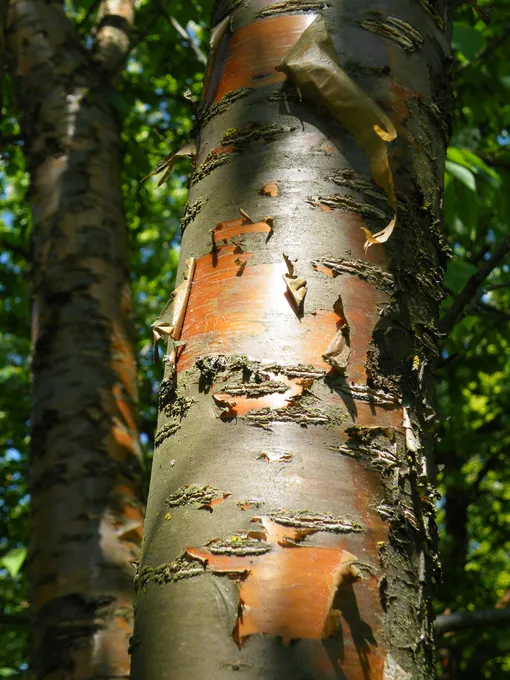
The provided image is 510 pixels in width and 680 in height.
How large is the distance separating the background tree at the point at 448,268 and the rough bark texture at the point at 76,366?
0.81 feet

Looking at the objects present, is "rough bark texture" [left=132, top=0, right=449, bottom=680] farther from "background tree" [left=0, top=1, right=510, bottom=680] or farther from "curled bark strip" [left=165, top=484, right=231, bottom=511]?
"background tree" [left=0, top=1, right=510, bottom=680]

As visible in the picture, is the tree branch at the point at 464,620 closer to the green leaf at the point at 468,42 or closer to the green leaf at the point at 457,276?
the green leaf at the point at 457,276

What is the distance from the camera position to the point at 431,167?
4.24 feet

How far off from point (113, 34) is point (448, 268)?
2115mm

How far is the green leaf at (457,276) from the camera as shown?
2.84 m

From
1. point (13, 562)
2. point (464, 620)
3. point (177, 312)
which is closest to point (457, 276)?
point (464, 620)

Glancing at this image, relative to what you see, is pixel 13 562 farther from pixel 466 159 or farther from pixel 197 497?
pixel 197 497

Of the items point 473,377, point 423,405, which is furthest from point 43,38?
point 473,377

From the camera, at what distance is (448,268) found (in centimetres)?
302

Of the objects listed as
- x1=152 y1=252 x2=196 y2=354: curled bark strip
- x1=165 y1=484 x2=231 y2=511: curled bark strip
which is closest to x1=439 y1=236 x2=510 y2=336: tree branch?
x1=152 y1=252 x2=196 y2=354: curled bark strip

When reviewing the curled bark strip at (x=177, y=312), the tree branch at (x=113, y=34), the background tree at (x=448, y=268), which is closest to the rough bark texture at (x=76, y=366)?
the tree branch at (x=113, y=34)

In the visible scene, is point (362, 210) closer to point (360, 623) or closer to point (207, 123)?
point (207, 123)

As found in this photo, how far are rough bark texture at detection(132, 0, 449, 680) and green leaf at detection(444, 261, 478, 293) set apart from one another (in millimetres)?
1543

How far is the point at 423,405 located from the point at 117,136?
266 centimetres
